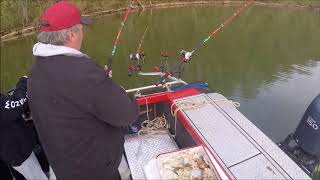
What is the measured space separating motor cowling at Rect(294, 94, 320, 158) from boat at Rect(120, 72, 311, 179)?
0.63 meters

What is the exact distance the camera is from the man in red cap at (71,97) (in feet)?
5.20

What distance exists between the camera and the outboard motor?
2957mm

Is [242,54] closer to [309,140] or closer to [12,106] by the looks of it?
[309,140]

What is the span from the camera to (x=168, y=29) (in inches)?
491

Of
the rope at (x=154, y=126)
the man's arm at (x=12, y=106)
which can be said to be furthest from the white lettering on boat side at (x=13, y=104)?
the rope at (x=154, y=126)

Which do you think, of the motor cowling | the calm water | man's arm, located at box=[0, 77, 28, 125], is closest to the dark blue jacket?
man's arm, located at box=[0, 77, 28, 125]

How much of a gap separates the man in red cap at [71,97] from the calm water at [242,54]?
3806 millimetres

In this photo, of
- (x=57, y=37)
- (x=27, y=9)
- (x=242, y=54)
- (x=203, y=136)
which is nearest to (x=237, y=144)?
(x=203, y=136)

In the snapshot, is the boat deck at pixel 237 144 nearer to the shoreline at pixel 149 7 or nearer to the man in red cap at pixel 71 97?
the man in red cap at pixel 71 97

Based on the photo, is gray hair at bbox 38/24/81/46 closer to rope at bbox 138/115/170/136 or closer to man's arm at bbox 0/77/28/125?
man's arm at bbox 0/77/28/125

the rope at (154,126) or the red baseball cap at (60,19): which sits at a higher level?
the red baseball cap at (60,19)

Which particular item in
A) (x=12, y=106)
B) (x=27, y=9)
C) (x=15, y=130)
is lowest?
(x=27, y=9)

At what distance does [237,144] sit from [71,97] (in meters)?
1.39

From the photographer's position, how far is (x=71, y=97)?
1597 millimetres
